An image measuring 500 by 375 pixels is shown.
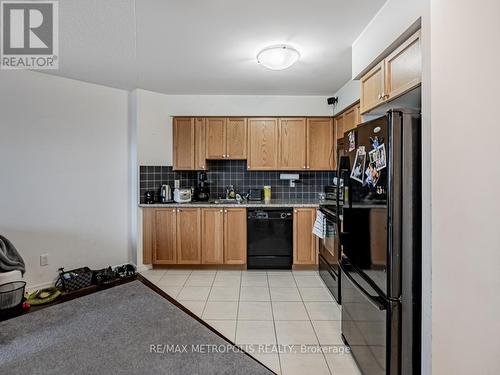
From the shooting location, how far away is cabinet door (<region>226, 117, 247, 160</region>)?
389 centimetres

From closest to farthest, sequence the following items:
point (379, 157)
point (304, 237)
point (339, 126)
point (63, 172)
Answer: point (379, 157) → point (63, 172) → point (304, 237) → point (339, 126)

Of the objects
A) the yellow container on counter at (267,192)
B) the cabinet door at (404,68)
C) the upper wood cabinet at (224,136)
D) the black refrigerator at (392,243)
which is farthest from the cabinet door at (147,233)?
the cabinet door at (404,68)

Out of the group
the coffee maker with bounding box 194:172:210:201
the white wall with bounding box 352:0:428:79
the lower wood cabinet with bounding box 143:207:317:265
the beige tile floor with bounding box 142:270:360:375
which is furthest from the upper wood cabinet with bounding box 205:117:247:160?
the white wall with bounding box 352:0:428:79

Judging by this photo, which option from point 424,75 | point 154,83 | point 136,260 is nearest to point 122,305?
point 424,75

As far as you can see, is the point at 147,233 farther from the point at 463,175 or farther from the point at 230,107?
the point at 463,175

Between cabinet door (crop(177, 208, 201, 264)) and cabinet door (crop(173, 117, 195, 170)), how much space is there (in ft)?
2.28

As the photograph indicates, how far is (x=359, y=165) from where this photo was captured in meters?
1.72

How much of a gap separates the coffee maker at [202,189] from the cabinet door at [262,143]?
0.75 meters

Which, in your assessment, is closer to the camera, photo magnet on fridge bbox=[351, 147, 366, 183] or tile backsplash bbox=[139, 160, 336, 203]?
photo magnet on fridge bbox=[351, 147, 366, 183]

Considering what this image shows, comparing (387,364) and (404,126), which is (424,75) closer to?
(404,126)

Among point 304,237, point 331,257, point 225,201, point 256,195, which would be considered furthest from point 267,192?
point 331,257

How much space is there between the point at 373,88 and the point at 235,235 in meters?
2.42

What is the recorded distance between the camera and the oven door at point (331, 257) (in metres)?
2.78

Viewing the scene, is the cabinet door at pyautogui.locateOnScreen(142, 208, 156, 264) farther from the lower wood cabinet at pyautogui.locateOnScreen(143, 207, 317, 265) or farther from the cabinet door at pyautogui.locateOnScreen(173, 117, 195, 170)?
the cabinet door at pyautogui.locateOnScreen(173, 117, 195, 170)
